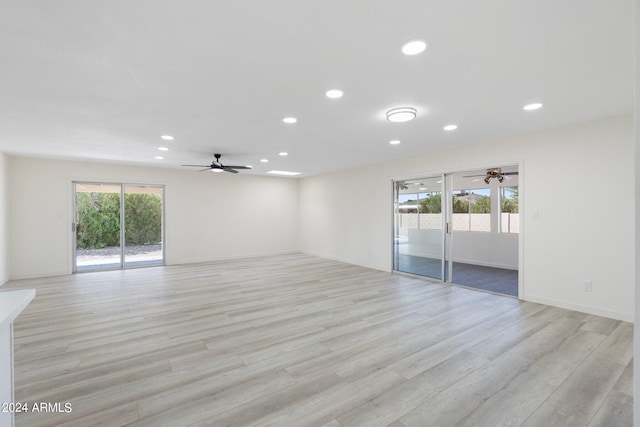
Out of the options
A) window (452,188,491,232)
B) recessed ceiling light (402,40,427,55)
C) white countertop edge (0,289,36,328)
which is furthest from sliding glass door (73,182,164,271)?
window (452,188,491,232)

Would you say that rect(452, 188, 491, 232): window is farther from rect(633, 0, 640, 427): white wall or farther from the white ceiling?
rect(633, 0, 640, 427): white wall

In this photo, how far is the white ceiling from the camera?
5.67ft

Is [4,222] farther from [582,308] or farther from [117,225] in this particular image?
[582,308]

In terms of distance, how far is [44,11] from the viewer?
169cm

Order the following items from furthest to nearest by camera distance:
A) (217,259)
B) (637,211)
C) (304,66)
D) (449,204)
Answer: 1. (217,259)
2. (449,204)
3. (304,66)
4. (637,211)

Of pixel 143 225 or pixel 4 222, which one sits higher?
pixel 4 222

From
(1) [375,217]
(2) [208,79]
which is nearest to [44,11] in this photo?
(2) [208,79]

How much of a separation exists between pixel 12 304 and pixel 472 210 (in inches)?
332

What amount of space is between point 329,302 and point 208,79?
3.29 m

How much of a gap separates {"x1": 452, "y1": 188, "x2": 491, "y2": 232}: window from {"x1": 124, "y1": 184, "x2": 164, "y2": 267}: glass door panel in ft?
26.5

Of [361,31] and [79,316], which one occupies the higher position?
[361,31]

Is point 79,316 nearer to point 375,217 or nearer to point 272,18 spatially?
point 272,18

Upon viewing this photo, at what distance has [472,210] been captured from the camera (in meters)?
7.69

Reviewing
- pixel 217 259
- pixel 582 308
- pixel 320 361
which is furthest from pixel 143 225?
pixel 582 308
